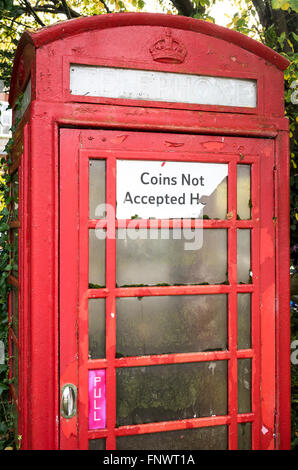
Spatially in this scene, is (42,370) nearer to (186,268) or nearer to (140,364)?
(140,364)

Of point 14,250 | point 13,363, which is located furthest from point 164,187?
point 13,363

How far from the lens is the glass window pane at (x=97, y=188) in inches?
87.4

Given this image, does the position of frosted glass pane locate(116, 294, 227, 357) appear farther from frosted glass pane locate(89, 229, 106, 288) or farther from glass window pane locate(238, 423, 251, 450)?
glass window pane locate(238, 423, 251, 450)

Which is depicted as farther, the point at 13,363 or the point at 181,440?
the point at 13,363

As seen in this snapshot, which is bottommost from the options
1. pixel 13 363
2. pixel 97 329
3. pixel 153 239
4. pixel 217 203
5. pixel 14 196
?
pixel 13 363

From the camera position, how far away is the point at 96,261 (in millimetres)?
2230

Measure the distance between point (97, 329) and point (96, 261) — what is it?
365 millimetres

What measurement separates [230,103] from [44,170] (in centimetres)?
113

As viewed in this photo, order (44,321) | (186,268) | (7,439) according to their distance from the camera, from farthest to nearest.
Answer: (7,439), (186,268), (44,321)

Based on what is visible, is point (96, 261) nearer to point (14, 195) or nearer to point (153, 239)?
point (153, 239)

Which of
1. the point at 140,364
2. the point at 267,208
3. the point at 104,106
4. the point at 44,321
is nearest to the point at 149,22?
the point at 104,106

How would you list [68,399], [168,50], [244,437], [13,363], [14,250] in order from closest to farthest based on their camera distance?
[68,399] < [168,50] < [244,437] < [14,250] < [13,363]

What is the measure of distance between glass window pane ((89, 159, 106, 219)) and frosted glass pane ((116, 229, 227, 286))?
17cm

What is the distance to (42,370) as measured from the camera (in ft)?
7.02
